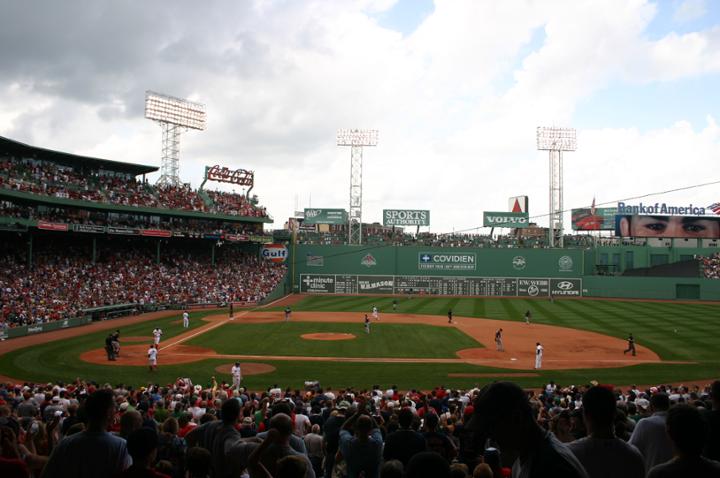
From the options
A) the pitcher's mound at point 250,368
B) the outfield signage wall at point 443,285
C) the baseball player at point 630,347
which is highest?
the outfield signage wall at point 443,285

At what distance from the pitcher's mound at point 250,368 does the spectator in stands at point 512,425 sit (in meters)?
21.9

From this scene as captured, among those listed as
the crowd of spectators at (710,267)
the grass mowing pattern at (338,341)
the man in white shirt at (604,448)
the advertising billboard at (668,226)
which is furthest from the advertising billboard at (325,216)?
the man in white shirt at (604,448)

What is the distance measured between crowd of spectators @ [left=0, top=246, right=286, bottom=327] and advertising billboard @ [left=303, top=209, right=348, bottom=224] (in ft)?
43.4

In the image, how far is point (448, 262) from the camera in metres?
67.2

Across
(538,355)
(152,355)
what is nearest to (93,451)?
(152,355)

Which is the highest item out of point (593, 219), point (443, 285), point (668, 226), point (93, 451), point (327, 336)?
point (593, 219)

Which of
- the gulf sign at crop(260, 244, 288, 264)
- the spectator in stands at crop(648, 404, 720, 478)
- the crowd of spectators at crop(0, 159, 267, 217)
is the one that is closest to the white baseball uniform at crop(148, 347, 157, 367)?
the spectator in stands at crop(648, 404, 720, 478)

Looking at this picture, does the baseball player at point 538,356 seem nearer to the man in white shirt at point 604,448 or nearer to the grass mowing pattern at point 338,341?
the grass mowing pattern at point 338,341

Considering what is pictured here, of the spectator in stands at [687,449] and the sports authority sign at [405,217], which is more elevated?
the sports authority sign at [405,217]

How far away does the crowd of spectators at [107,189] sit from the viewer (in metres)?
44.7

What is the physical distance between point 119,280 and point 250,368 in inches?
1166

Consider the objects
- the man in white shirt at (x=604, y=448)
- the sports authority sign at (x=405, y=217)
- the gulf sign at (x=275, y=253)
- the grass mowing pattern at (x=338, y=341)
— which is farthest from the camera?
the sports authority sign at (x=405, y=217)

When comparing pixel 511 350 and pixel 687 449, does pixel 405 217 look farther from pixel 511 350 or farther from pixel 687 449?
pixel 687 449

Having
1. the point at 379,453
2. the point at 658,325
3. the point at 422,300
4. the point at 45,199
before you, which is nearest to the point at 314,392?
the point at 379,453
